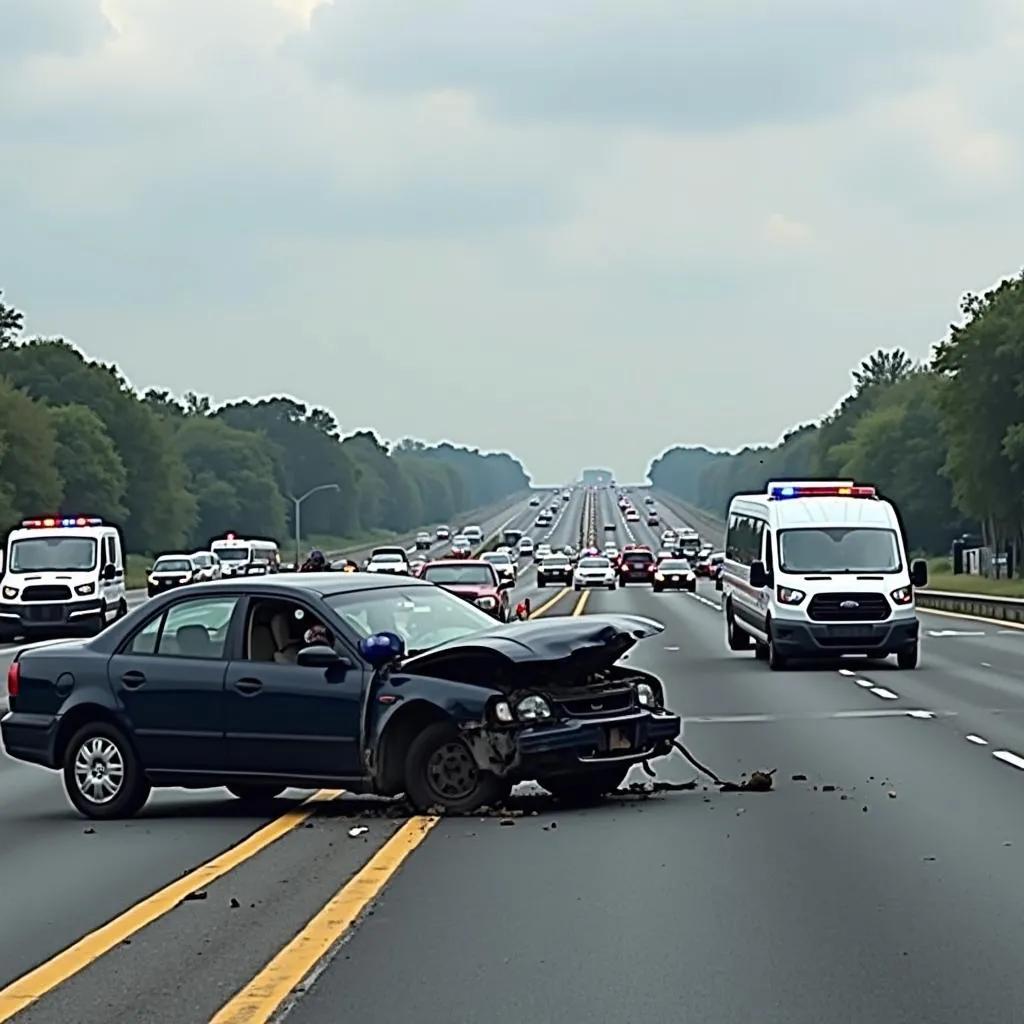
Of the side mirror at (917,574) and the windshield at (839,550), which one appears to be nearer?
the side mirror at (917,574)

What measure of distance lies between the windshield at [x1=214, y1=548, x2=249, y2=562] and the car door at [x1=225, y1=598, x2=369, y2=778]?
234 feet

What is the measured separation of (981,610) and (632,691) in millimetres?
42317

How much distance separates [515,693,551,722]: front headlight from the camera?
13.4 meters

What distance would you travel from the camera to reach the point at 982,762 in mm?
17172

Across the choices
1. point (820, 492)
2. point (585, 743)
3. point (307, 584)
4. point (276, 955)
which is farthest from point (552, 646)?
point (820, 492)

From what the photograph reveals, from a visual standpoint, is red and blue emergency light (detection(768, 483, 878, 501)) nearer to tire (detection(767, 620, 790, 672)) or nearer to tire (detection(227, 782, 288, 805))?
tire (detection(767, 620, 790, 672))

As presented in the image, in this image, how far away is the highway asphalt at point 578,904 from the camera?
8195 millimetres

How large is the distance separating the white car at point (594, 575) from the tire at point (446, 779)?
73.4 meters

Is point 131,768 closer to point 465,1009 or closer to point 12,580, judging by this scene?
point 465,1009

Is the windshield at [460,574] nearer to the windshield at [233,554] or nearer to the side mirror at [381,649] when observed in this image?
the side mirror at [381,649]

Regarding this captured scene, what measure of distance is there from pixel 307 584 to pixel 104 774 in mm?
1850

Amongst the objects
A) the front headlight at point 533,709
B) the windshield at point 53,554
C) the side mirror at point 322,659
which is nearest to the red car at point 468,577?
the windshield at point 53,554

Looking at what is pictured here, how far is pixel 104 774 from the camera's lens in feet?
47.2

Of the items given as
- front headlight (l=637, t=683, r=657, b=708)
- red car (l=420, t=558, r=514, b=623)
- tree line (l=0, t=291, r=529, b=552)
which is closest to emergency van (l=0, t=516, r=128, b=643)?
red car (l=420, t=558, r=514, b=623)
